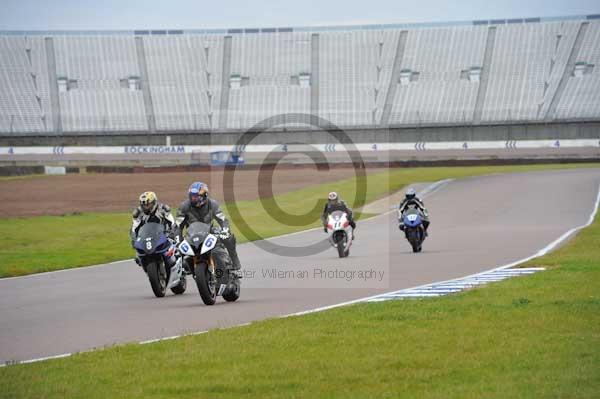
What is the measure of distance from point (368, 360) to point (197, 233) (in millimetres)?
5301

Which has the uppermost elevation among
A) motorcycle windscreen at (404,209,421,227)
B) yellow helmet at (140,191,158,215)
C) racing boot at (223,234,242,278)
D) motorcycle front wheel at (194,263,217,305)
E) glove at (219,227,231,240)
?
yellow helmet at (140,191,158,215)

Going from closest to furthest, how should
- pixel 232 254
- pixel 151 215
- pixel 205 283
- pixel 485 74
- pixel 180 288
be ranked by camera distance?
pixel 205 283
pixel 232 254
pixel 151 215
pixel 180 288
pixel 485 74

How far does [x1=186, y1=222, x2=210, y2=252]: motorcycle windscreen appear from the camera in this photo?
13383 millimetres

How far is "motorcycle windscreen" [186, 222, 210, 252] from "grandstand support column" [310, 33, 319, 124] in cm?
6095

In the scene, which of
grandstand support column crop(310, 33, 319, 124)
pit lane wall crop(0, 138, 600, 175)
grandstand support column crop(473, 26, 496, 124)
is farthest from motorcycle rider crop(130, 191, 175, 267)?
grandstand support column crop(310, 33, 319, 124)

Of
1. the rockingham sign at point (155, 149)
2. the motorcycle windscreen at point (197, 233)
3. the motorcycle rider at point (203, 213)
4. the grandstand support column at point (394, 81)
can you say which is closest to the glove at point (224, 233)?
the motorcycle rider at point (203, 213)

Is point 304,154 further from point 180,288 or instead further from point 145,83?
point 180,288

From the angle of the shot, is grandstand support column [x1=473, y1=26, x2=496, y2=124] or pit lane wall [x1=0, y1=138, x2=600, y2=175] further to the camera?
grandstand support column [x1=473, y1=26, x2=496, y2=124]

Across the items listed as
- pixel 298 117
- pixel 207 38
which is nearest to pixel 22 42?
pixel 207 38

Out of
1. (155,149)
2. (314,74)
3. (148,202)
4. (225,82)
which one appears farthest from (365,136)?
(148,202)

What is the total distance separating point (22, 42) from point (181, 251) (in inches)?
2736

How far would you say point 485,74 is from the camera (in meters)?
75.6

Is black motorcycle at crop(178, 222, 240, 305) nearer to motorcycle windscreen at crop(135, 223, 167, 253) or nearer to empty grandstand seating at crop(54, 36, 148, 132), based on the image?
motorcycle windscreen at crop(135, 223, 167, 253)

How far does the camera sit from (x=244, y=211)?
4066cm
